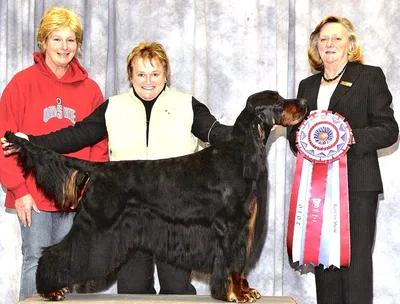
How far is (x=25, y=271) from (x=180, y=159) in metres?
1.10

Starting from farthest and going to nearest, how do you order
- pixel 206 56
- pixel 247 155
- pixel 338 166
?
1. pixel 206 56
2. pixel 338 166
3. pixel 247 155

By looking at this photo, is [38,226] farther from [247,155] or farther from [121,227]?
[247,155]

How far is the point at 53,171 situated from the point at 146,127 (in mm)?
597

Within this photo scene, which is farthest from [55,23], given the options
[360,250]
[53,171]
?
[360,250]

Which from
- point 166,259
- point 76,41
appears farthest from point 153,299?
point 76,41

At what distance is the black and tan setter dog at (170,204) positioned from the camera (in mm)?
2836

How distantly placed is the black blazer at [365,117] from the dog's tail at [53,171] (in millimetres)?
1388

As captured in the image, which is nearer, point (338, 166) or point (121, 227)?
point (121, 227)

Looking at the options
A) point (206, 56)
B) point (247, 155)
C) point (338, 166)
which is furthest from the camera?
point (206, 56)

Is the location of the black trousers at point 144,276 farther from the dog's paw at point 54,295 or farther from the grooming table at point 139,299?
the dog's paw at point 54,295

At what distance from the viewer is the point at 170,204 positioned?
9.52 feet

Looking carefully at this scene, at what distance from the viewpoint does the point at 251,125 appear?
113 inches

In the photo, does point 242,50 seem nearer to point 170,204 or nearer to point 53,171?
point 170,204

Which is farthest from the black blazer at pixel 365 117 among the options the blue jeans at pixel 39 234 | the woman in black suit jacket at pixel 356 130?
the blue jeans at pixel 39 234
